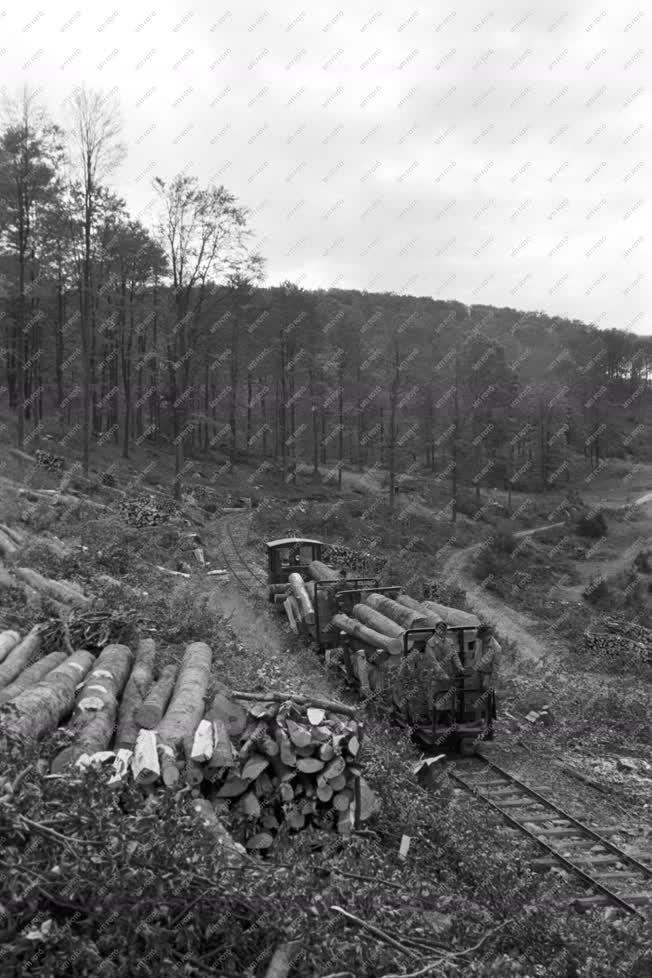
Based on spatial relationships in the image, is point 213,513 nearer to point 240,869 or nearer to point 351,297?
point 240,869

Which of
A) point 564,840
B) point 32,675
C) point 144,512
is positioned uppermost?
point 32,675

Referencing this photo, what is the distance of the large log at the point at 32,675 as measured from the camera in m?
8.12

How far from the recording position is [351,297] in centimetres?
10050

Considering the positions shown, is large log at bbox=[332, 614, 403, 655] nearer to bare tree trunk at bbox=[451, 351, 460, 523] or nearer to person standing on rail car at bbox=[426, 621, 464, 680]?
person standing on rail car at bbox=[426, 621, 464, 680]

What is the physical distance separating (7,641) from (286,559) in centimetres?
1197

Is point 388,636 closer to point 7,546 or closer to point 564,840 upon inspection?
point 564,840

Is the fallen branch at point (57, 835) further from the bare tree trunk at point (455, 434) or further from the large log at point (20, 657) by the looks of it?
the bare tree trunk at point (455, 434)

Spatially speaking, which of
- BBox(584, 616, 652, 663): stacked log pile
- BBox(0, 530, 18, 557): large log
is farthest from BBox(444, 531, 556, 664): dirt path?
BBox(0, 530, 18, 557): large log

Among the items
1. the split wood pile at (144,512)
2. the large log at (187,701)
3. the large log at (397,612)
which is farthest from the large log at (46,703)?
the split wood pile at (144,512)

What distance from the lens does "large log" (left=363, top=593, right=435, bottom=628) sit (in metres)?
12.9

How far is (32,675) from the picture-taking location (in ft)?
29.3

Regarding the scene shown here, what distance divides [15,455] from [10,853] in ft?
88.6


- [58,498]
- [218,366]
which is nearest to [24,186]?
[58,498]

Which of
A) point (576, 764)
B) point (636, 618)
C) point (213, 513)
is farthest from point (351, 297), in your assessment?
point (576, 764)
